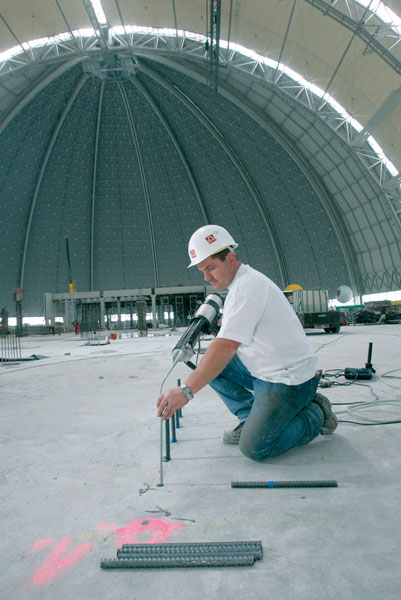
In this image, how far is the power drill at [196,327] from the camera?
9.41 feet

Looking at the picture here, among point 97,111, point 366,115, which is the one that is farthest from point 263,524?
point 97,111

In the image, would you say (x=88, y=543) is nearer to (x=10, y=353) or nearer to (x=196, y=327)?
(x=196, y=327)

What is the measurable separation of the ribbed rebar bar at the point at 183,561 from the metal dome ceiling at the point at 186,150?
865 inches

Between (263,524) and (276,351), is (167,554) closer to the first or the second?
(263,524)

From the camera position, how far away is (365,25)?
1738cm

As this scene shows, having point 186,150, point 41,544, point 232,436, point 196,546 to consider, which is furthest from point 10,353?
point 186,150

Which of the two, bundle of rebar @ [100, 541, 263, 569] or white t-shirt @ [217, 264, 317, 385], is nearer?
bundle of rebar @ [100, 541, 263, 569]

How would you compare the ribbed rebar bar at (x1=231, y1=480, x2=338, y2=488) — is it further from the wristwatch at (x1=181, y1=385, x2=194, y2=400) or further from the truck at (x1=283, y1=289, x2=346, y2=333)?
the truck at (x1=283, y1=289, x2=346, y2=333)

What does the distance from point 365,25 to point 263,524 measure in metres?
21.2

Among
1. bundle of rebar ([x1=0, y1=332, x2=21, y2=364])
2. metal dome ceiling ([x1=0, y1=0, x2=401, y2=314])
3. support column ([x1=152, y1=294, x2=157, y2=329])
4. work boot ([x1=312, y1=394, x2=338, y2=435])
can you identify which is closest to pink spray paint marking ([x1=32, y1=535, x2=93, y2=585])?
work boot ([x1=312, y1=394, x2=338, y2=435])

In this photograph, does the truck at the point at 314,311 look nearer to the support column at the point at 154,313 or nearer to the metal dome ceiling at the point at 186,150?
the metal dome ceiling at the point at 186,150

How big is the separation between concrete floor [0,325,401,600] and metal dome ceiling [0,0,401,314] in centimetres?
2079

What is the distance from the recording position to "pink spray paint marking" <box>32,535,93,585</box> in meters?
1.80

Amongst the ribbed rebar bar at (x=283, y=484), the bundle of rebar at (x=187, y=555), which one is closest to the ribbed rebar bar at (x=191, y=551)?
the bundle of rebar at (x=187, y=555)
